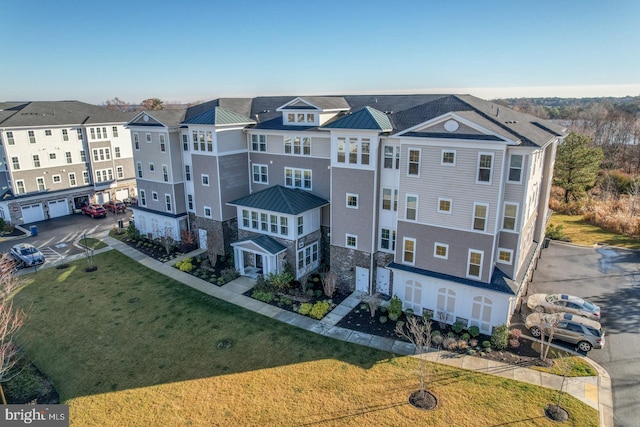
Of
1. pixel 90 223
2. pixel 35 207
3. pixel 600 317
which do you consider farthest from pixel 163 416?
pixel 35 207

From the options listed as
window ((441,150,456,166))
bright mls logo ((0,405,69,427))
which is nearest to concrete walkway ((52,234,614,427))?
window ((441,150,456,166))

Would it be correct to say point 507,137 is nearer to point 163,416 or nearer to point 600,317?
point 600,317

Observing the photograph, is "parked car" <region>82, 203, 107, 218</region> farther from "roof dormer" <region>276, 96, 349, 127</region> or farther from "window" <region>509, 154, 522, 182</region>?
"window" <region>509, 154, 522, 182</region>

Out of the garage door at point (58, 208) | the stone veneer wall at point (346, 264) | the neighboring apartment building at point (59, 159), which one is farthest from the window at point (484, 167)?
the garage door at point (58, 208)

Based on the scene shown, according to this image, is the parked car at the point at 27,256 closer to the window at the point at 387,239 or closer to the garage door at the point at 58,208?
the garage door at the point at 58,208

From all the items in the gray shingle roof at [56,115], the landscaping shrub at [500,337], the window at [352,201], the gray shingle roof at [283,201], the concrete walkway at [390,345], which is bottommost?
the concrete walkway at [390,345]

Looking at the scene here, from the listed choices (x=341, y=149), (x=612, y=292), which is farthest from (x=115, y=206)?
(x=612, y=292)
